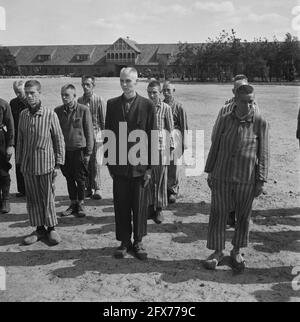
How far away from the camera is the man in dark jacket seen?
13.8 ft

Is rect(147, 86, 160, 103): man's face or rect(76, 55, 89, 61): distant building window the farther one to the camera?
rect(76, 55, 89, 61): distant building window

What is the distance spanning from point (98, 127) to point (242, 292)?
3.73 meters

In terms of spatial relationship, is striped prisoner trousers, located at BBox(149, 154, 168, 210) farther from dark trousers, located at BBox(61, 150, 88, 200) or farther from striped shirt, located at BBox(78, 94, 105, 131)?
striped shirt, located at BBox(78, 94, 105, 131)

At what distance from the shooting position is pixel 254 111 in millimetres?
3865

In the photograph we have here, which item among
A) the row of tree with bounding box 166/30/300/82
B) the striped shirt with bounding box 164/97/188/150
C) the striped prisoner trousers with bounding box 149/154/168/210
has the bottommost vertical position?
the striped prisoner trousers with bounding box 149/154/168/210

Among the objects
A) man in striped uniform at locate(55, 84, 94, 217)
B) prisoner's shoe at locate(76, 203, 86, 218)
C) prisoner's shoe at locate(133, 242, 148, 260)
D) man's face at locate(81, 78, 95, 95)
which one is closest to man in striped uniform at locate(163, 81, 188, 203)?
man's face at locate(81, 78, 95, 95)

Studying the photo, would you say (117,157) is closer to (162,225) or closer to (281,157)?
(162,225)

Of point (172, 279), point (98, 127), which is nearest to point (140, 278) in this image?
point (172, 279)

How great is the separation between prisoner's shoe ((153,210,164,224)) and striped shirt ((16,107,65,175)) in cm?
172

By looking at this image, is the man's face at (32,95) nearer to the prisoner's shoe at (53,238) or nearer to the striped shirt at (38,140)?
the striped shirt at (38,140)

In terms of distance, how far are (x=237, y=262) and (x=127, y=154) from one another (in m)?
1.63

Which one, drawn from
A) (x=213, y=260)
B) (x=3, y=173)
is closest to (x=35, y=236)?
(x=3, y=173)

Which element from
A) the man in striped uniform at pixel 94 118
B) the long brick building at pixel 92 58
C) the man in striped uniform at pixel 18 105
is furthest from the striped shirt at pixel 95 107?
the long brick building at pixel 92 58

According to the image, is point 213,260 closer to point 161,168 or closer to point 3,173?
point 161,168
